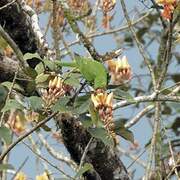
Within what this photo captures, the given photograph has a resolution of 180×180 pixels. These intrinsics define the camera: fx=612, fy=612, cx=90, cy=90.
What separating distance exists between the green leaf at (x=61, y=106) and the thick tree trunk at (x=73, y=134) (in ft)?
1.24

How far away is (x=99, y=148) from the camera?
181cm

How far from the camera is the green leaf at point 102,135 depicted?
139 cm

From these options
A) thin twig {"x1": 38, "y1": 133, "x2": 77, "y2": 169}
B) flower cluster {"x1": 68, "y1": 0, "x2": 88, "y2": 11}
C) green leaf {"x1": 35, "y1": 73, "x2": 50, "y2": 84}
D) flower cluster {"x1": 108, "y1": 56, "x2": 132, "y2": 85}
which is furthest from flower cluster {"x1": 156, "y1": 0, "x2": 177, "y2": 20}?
thin twig {"x1": 38, "y1": 133, "x2": 77, "y2": 169}

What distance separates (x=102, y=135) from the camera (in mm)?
1407

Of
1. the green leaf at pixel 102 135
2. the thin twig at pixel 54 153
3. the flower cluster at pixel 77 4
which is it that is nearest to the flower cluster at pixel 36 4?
the flower cluster at pixel 77 4

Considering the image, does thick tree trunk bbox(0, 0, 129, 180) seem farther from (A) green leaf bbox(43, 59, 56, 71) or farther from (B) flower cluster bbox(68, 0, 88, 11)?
(B) flower cluster bbox(68, 0, 88, 11)

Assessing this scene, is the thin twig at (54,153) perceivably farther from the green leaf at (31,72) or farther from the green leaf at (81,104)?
the green leaf at (81,104)

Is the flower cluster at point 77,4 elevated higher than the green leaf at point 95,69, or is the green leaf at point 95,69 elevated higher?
the flower cluster at point 77,4

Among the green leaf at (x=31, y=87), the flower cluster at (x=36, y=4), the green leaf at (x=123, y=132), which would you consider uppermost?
the flower cluster at (x=36, y=4)

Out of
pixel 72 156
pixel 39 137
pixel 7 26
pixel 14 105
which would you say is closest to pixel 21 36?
pixel 7 26

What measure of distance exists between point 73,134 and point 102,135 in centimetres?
41

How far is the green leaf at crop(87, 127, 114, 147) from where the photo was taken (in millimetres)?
1387

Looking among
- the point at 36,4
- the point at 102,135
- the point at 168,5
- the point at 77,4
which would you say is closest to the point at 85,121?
the point at 102,135

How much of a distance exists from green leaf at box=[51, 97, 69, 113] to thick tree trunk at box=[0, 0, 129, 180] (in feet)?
1.24
